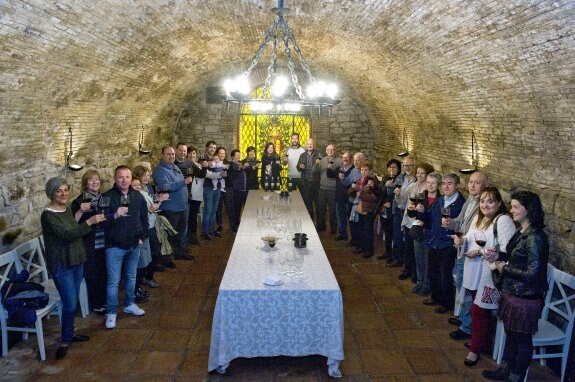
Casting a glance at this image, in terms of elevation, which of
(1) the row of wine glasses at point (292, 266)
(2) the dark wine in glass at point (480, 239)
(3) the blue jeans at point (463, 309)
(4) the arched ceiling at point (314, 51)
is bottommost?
(3) the blue jeans at point (463, 309)

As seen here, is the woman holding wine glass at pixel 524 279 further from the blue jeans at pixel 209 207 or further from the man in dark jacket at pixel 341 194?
the blue jeans at pixel 209 207

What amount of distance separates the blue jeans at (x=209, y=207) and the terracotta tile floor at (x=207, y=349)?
242 cm

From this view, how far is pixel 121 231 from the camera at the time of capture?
207 inches

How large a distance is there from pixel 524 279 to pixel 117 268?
3.92 meters

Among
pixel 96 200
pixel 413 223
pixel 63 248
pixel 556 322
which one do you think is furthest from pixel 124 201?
pixel 556 322

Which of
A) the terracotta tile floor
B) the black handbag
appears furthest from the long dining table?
the black handbag

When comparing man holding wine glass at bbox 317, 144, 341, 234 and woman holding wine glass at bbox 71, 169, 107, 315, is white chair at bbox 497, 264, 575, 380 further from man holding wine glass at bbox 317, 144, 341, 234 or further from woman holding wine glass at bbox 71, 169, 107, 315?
man holding wine glass at bbox 317, 144, 341, 234

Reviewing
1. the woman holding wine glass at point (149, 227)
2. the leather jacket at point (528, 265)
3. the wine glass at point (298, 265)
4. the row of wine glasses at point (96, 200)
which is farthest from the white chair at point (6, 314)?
the leather jacket at point (528, 265)

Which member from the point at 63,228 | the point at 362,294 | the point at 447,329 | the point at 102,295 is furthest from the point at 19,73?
the point at 447,329

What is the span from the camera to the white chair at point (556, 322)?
14.6 feet

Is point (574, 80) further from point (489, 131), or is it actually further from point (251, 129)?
point (251, 129)

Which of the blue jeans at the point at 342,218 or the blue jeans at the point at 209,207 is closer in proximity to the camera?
the blue jeans at the point at 209,207

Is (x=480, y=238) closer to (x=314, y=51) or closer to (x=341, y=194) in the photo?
(x=341, y=194)

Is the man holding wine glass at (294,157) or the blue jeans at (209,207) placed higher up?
the man holding wine glass at (294,157)
